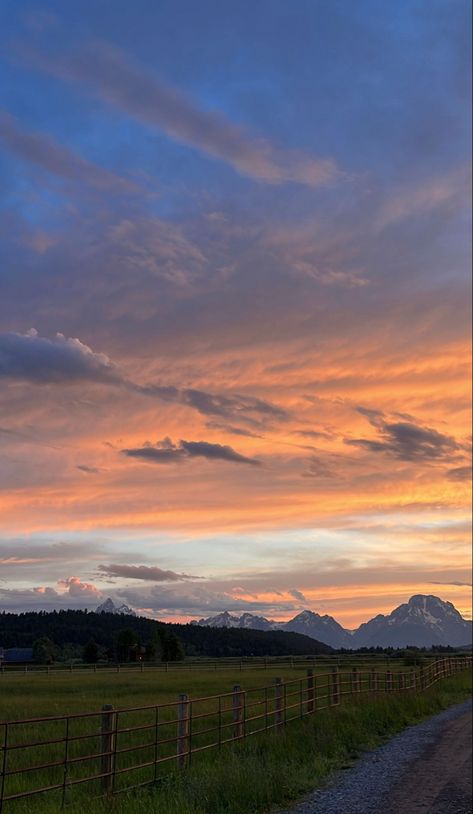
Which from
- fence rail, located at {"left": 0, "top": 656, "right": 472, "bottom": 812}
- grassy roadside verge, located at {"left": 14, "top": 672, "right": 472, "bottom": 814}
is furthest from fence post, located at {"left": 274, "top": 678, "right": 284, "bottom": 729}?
grassy roadside verge, located at {"left": 14, "top": 672, "right": 472, "bottom": 814}

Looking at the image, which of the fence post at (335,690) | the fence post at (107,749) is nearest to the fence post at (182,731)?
the fence post at (107,749)

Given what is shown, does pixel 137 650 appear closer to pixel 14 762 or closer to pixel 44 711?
pixel 44 711

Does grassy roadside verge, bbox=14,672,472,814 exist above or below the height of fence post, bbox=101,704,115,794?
below

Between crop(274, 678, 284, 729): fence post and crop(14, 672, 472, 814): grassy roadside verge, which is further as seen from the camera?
crop(274, 678, 284, 729): fence post

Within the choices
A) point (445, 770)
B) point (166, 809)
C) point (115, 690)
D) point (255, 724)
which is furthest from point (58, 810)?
point (115, 690)

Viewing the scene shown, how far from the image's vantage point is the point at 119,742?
2128cm

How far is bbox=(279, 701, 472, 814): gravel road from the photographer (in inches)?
502

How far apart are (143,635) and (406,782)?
88.7 m

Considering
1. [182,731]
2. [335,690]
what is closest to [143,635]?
[335,690]

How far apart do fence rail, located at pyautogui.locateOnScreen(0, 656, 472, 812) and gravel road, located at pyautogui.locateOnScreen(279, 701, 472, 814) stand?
2876mm

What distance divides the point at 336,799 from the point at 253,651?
142 metres

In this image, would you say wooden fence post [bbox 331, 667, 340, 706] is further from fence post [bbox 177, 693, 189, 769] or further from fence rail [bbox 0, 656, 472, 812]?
fence post [bbox 177, 693, 189, 769]

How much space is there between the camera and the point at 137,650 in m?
94.6

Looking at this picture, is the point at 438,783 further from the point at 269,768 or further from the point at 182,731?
the point at 182,731
